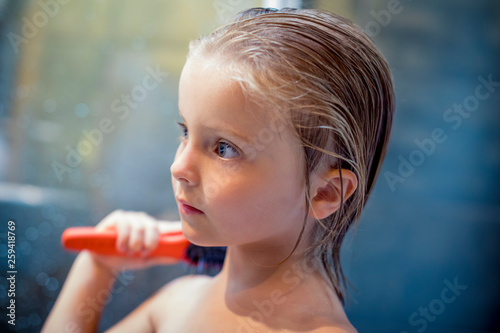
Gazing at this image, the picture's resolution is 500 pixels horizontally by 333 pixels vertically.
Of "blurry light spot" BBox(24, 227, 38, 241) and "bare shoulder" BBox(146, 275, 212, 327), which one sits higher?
"blurry light spot" BBox(24, 227, 38, 241)

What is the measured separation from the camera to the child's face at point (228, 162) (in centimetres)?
33

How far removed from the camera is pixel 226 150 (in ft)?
1.13

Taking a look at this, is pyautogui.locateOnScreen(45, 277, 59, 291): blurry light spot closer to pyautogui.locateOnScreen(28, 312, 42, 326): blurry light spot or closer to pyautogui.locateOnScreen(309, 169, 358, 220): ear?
pyautogui.locateOnScreen(28, 312, 42, 326): blurry light spot

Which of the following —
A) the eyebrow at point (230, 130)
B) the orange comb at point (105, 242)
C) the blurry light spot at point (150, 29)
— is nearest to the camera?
the eyebrow at point (230, 130)

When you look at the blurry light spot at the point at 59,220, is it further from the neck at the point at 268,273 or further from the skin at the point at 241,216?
the neck at the point at 268,273

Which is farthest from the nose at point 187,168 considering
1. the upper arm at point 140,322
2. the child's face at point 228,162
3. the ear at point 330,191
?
the upper arm at point 140,322

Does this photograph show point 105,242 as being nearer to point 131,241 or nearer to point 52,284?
point 131,241

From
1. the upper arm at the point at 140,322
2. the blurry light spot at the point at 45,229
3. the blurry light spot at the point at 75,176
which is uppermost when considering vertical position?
the blurry light spot at the point at 75,176

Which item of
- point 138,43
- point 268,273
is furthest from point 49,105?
point 268,273

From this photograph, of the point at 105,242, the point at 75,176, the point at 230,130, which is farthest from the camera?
the point at 75,176

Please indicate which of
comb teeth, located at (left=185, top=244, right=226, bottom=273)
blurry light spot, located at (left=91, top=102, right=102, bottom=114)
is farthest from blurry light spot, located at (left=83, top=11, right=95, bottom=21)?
comb teeth, located at (left=185, top=244, right=226, bottom=273)

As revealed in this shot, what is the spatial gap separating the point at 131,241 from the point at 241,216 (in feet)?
0.63

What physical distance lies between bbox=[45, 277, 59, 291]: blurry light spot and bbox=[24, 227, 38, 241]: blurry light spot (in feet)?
0.19

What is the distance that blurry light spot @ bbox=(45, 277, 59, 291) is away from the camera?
1.88 ft
